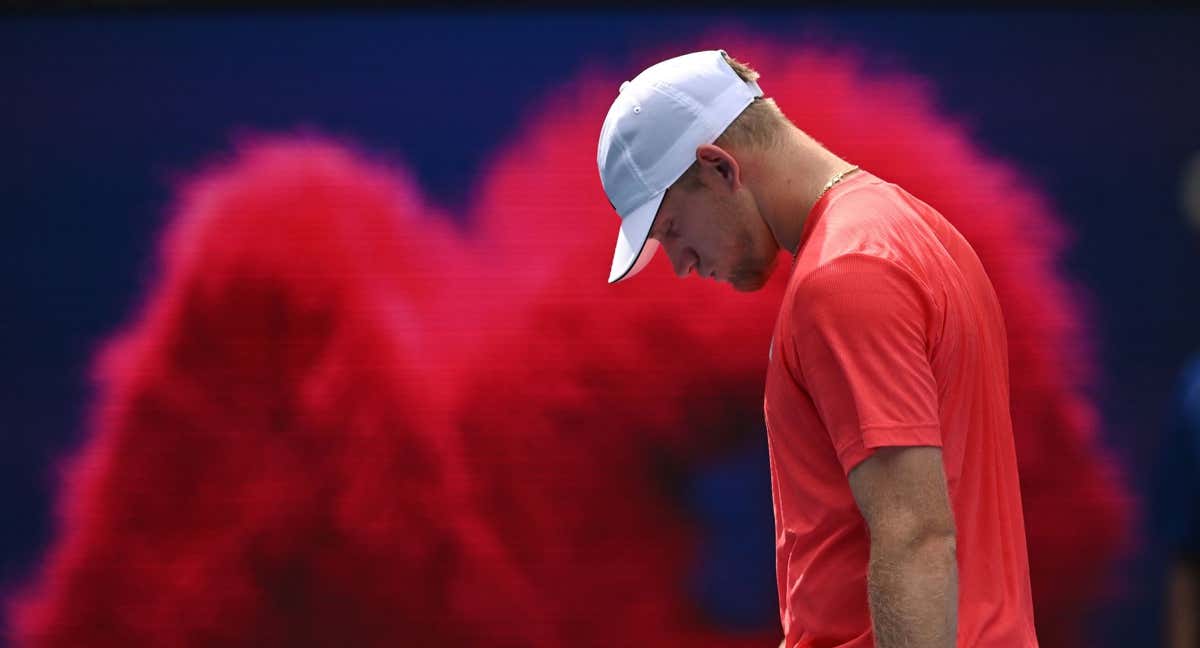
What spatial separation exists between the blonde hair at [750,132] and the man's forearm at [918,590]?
60cm

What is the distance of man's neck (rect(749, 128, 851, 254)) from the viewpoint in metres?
1.80

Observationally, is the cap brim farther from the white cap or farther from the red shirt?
the red shirt

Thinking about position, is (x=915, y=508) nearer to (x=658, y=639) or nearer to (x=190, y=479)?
(x=658, y=639)

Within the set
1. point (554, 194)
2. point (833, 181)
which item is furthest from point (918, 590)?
point (554, 194)

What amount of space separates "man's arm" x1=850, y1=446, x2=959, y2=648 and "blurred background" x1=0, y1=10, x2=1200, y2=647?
2180 millimetres

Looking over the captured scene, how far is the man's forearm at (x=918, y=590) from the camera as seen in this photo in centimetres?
152

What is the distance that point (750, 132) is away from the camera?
1.84 m

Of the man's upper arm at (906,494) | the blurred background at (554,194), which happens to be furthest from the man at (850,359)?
the blurred background at (554,194)

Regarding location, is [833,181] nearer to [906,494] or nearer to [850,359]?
[850,359]

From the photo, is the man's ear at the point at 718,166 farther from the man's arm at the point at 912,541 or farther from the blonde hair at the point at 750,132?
the man's arm at the point at 912,541

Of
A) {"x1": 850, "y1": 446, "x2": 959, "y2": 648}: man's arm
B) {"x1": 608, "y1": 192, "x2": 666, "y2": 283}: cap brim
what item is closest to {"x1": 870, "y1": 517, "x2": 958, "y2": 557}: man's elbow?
{"x1": 850, "y1": 446, "x2": 959, "y2": 648}: man's arm

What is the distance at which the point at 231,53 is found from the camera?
3.77 meters

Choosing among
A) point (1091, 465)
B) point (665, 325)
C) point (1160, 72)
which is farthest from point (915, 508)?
point (1160, 72)

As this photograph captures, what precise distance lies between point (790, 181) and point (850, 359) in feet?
1.27
